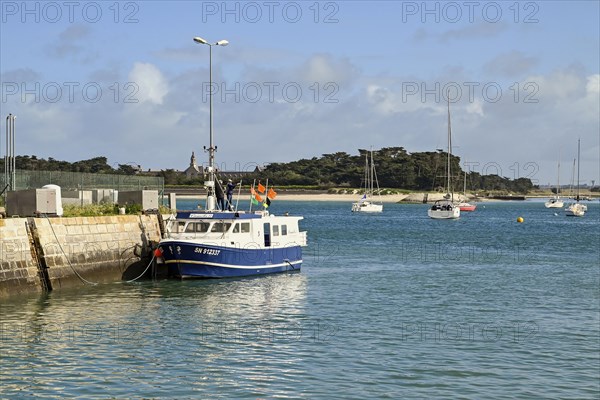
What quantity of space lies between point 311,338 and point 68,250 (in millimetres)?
13149

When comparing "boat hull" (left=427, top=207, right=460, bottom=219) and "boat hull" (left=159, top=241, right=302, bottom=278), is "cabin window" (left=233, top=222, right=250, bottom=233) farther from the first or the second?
"boat hull" (left=427, top=207, right=460, bottom=219)

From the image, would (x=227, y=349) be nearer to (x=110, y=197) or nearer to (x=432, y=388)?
(x=432, y=388)

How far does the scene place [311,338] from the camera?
25.5 metres

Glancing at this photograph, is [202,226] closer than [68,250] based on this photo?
No

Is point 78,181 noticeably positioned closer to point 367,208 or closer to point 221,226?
point 221,226

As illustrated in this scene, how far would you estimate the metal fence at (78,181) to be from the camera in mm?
47688

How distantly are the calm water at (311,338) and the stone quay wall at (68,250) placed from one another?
744 mm

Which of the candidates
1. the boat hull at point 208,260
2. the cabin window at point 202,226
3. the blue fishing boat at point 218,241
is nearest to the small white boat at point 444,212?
the blue fishing boat at point 218,241

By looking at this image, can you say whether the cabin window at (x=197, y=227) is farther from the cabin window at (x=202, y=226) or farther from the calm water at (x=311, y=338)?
the calm water at (x=311, y=338)

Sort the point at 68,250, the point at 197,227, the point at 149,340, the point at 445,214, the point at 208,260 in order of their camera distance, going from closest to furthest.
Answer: the point at 149,340
the point at 68,250
the point at 208,260
the point at 197,227
the point at 445,214

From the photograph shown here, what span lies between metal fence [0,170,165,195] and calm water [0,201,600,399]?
13.9m

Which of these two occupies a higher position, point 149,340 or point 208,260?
point 208,260

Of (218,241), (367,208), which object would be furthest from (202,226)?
(367,208)

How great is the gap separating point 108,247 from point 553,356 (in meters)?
20.4
